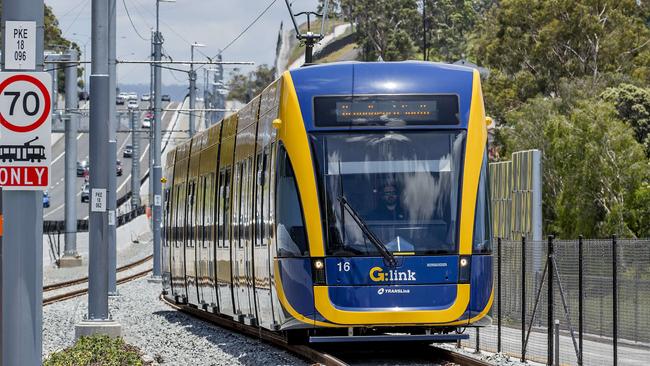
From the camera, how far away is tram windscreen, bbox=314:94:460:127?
1745 cm

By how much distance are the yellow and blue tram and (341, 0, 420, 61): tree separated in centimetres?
10405

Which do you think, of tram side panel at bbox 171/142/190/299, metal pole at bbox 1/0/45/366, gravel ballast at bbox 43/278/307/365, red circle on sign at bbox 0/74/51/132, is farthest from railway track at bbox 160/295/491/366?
tram side panel at bbox 171/142/190/299

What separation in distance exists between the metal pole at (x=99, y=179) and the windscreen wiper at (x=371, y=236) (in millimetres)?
7283

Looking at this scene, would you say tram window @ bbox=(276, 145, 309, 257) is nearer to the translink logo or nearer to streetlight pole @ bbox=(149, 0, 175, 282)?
the translink logo

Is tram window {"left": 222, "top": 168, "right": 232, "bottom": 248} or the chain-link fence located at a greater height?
tram window {"left": 222, "top": 168, "right": 232, "bottom": 248}

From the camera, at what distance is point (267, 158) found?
61.7 ft

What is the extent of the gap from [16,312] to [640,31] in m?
66.1

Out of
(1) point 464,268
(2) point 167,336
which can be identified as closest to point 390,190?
(1) point 464,268

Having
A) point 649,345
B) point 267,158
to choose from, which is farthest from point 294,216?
point 649,345

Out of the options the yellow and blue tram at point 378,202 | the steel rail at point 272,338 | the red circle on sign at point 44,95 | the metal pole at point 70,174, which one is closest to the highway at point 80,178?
the metal pole at point 70,174

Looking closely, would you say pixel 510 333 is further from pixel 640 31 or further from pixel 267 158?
pixel 640 31

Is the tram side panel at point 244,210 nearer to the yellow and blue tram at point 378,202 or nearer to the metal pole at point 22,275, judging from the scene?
the yellow and blue tram at point 378,202

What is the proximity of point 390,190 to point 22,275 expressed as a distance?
6466 millimetres

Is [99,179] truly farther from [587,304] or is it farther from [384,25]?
[384,25]
